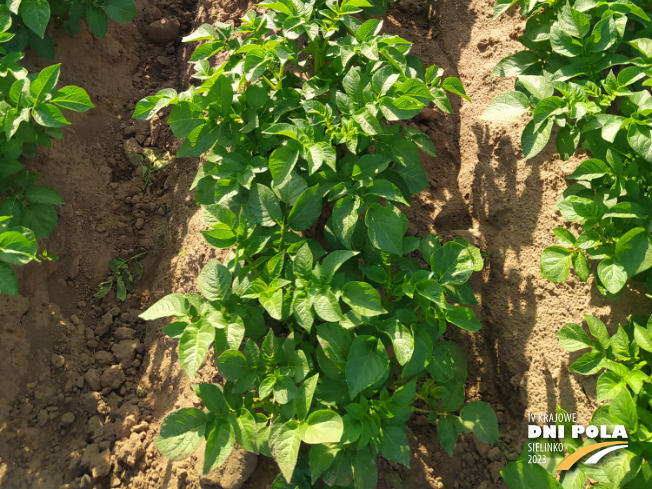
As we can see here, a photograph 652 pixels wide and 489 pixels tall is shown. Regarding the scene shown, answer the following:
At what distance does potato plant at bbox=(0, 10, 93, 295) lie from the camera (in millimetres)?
1772

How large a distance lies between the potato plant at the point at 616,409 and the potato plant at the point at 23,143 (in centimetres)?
193

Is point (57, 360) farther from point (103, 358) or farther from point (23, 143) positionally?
point (23, 143)

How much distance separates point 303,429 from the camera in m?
1.52

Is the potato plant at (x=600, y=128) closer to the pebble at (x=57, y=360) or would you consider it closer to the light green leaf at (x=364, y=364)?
the light green leaf at (x=364, y=364)

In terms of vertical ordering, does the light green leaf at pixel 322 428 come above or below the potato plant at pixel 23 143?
below

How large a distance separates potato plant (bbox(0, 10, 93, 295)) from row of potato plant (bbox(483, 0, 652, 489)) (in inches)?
69.8

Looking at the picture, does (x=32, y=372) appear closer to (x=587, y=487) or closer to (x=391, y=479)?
(x=391, y=479)

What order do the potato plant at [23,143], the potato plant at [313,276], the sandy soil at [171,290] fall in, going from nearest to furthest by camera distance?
the potato plant at [313,276]
the potato plant at [23,143]
the sandy soil at [171,290]

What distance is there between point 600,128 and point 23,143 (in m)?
2.46

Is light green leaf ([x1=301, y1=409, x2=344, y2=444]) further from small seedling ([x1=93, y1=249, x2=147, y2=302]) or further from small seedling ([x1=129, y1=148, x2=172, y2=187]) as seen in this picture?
small seedling ([x1=129, y1=148, x2=172, y2=187])

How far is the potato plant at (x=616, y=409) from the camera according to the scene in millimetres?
1469

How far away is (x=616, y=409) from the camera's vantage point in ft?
4.82

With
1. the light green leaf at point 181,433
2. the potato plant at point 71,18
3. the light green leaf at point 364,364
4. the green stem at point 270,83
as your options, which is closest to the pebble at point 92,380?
the light green leaf at point 181,433

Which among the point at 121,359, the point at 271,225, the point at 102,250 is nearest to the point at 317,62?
the point at 271,225
